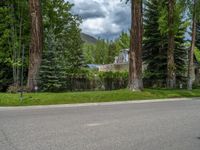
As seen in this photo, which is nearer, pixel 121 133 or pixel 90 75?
pixel 121 133

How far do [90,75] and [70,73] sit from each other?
244 cm

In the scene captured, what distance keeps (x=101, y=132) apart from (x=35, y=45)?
14.6m

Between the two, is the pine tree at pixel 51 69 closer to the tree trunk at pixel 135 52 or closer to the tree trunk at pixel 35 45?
the tree trunk at pixel 35 45

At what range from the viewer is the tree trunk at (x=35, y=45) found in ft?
73.4

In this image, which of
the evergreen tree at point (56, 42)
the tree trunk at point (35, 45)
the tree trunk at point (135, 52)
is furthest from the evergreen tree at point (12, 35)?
the tree trunk at point (135, 52)

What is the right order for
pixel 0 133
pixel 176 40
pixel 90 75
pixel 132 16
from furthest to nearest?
pixel 176 40, pixel 90 75, pixel 132 16, pixel 0 133

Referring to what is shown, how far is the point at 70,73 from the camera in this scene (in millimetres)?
28391

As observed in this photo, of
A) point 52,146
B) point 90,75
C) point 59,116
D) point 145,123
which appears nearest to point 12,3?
point 90,75

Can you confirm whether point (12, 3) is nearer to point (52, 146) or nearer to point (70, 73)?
point (70, 73)

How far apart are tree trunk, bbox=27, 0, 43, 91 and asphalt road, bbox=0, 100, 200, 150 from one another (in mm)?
10302

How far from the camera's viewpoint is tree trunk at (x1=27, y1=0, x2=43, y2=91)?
22375 millimetres

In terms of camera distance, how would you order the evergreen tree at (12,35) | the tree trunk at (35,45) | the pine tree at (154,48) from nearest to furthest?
the tree trunk at (35,45), the evergreen tree at (12,35), the pine tree at (154,48)

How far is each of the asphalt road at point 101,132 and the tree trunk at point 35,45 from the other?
A: 10.3 metres

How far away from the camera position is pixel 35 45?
22797 millimetres
